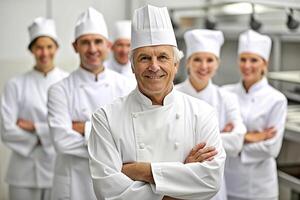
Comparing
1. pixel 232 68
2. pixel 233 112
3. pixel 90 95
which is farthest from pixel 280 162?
pixel 90 95

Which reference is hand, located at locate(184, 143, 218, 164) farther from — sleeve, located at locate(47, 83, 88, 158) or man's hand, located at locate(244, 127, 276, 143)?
man's hand, located at locate(244, 127, 276, 143)

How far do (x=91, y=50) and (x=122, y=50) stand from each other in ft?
2.74

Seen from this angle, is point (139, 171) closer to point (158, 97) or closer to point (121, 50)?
point (158, 97)

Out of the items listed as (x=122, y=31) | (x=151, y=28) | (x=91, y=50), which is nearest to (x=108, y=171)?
(x=151, y=28)

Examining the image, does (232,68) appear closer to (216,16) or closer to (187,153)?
(216,16)

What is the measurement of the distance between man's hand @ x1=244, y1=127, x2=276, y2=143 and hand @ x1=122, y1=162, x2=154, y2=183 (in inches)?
38.1

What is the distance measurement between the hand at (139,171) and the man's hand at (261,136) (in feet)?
3.18

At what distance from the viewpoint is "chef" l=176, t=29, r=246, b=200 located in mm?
2014

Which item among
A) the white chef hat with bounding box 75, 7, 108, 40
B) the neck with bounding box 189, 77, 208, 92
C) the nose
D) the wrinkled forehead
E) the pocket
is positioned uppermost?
the white chef hat with bounding box 75, 7, 108, 40

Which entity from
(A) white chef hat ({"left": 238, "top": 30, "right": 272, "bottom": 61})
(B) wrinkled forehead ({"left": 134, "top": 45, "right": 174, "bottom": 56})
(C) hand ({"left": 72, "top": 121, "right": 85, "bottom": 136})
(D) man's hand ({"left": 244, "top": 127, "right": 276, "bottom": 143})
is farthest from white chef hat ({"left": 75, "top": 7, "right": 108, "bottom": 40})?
(D) man's hand ({"left": 244, "top": 127, "right": 276, "bottom": 143})

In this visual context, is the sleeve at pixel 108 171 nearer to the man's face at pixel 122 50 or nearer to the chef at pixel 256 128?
the chef at pixel 256 128

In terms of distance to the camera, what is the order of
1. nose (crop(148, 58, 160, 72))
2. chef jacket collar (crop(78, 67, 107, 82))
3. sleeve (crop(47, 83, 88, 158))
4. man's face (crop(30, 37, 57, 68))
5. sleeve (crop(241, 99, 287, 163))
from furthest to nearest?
man's face (crop(30, 37, 57, 68))
sleeve (crop(241, 99, 287, 163))
chef jacket collar (crop(78, 67, 107, 82))
sleeve (crop(47, 83, 88, 158))
nose (crop(148, 58, 160, 72))

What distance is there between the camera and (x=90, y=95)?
186 centimetres

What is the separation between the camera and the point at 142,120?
1373mm
